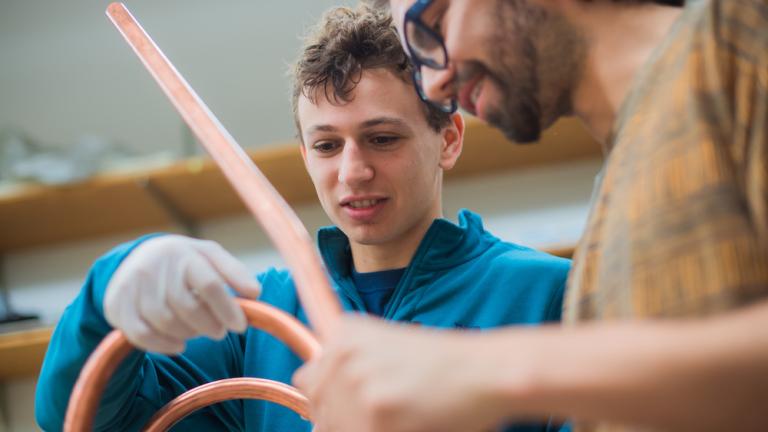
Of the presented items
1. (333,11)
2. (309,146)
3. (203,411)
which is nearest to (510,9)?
(309,146)

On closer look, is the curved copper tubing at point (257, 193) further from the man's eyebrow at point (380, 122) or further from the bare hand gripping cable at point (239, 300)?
the man's eyebrow at point (380, 122)

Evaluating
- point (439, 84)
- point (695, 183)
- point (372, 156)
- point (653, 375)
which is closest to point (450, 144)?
point (372, 156)

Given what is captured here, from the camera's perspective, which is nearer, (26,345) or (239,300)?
(239,300)

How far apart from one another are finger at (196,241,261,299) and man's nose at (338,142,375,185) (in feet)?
1.35

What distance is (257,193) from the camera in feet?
2.60

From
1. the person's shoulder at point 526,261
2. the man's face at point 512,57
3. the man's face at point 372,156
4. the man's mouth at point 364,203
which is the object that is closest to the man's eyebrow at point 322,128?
the man's face at point 372,156

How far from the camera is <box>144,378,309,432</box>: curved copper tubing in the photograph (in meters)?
1.04

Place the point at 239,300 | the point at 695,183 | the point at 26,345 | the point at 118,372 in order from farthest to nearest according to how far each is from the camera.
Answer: the point at 26,345 < the point at 118,372 < the point at 239,300 < the point at 695,183

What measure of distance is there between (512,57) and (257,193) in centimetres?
30

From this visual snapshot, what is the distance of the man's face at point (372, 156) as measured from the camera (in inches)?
51.8

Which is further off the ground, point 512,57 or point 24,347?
point 512,57

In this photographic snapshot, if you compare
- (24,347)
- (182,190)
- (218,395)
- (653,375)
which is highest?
(182,190)

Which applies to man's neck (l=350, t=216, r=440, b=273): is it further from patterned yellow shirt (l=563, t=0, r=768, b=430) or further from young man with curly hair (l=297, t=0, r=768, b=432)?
patterned yellow shirt (l=563, t=0, r=768, b=430)

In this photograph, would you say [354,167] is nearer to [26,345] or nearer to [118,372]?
[118,372]
